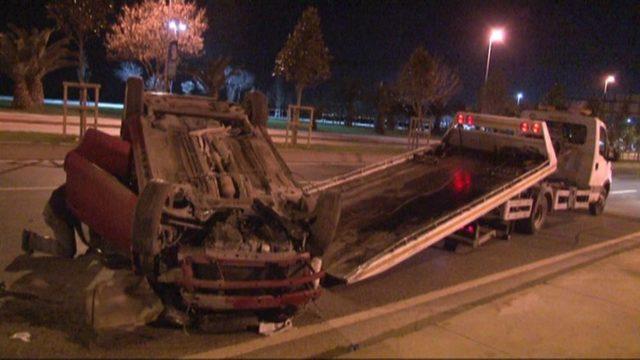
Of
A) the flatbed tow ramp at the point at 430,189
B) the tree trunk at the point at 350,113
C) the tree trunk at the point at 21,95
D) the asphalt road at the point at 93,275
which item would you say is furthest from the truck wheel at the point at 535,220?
the tree trunk at the point at 350,113

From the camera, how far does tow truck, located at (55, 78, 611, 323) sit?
5.33 meters

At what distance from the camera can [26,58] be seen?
1266 inches

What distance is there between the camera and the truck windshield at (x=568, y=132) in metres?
14.2

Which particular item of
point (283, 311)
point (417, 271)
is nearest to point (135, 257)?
point (283, 311)

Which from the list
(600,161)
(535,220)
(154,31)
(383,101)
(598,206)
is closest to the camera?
(535,220)

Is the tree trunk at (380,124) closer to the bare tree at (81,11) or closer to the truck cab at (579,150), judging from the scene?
the bare tree at (81,11)

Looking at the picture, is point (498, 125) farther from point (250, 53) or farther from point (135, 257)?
point (250, 53)

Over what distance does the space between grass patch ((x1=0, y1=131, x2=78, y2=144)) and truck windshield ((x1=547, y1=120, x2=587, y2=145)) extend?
512 inches

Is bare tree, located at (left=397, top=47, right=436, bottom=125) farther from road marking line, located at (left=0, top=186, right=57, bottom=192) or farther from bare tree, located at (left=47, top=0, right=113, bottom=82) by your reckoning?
road marking line, located at (left=0, top=186, right=57, bottom=192)

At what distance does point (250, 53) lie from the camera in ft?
241

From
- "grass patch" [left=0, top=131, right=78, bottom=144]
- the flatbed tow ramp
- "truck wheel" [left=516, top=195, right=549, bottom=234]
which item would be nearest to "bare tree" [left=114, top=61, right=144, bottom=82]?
"grass patch" [left=0, top=131, right=78, bottom=144]

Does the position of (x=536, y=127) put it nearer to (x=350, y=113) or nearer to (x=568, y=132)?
(x=568, y=132)

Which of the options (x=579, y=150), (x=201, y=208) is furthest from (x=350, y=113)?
(x=201, y=208)

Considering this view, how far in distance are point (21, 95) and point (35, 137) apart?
15.7 meters
